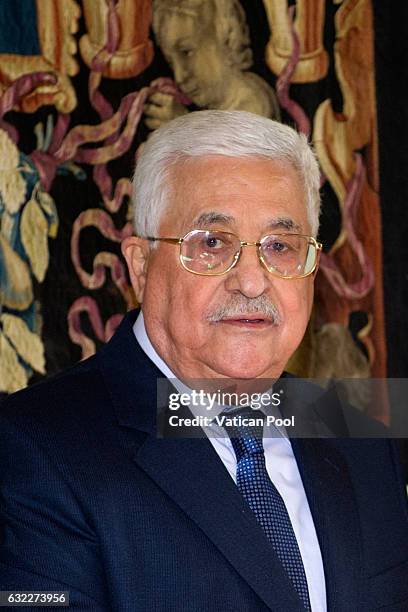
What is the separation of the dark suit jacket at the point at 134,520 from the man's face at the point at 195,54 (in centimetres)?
82

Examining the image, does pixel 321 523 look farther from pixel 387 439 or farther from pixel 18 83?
pixel 18 83

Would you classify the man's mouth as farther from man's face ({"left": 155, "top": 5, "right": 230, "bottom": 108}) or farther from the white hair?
man's face ({"left": 155, "top": 5, "right": 230, "bottom": 108})

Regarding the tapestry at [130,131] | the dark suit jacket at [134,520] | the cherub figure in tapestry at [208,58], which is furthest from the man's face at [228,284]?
the cherub figure in tapestry at [208,58]

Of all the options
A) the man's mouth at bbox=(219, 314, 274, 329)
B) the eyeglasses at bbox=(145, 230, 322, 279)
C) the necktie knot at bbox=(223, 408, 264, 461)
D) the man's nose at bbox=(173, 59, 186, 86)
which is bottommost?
the necktie knot at bbox=(223, 408, 264, 461)

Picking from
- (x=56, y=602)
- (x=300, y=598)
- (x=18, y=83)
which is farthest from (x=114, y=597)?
(x=18, y=83)

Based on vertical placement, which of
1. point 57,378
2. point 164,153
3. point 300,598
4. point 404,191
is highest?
point 404,191

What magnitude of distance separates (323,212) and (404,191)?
8.1 inches

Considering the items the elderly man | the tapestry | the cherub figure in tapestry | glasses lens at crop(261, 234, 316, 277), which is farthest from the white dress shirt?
the cherub figure in tapestry

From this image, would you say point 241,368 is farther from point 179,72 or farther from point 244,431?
point 179,72

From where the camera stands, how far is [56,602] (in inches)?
53.5

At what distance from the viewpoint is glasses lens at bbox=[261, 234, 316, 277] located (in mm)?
1652

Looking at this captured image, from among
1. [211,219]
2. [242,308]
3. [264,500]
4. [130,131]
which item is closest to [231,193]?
[211,219]

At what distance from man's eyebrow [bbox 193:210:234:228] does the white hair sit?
0.24 ft

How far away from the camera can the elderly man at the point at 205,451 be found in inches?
56.4
